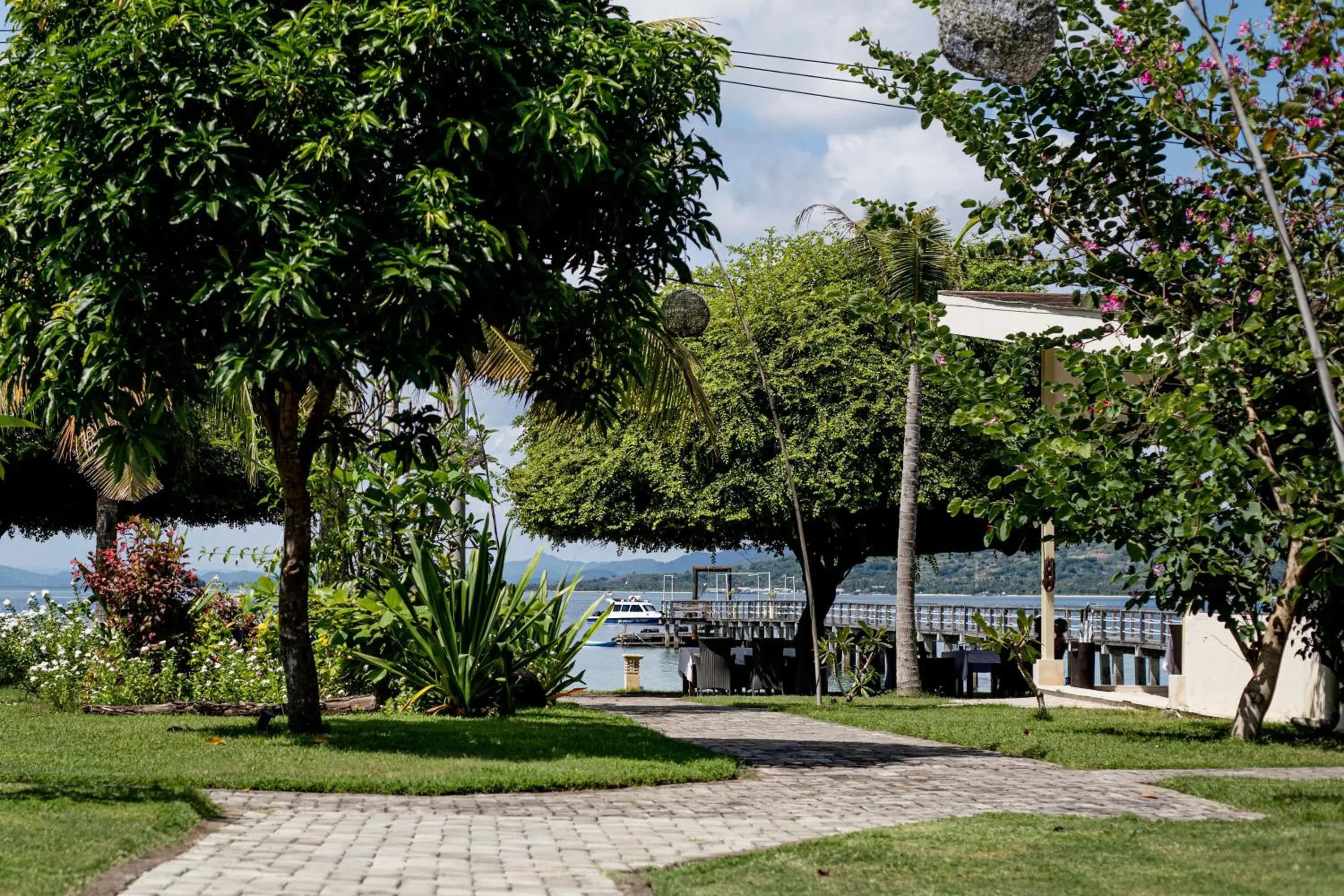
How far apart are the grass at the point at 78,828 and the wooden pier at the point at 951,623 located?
1125cm

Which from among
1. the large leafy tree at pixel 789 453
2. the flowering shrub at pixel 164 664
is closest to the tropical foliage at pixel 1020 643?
the flowering shrub at pixel 164 664

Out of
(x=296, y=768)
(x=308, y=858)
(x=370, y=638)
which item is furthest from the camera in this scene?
(x=370, y=638)

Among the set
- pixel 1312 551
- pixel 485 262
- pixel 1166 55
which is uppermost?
pixel 1166 55

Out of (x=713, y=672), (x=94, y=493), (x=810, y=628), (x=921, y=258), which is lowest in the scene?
(x=713, y=672)

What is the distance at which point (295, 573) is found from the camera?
435 inches

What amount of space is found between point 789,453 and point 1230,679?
47.2 feet

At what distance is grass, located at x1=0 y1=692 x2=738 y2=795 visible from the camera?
27.6 feet

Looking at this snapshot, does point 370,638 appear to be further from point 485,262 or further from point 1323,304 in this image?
point 1323,304

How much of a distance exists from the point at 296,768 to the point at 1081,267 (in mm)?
7932

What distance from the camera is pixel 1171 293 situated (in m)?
12.2

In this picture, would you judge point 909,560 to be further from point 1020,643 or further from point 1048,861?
point 1048,861

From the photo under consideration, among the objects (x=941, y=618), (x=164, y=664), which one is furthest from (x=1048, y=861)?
(x=941, y=618)

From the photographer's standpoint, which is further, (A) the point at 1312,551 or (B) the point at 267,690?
(B) the point at 267,690

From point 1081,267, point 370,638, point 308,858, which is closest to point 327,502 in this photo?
point 370,638
